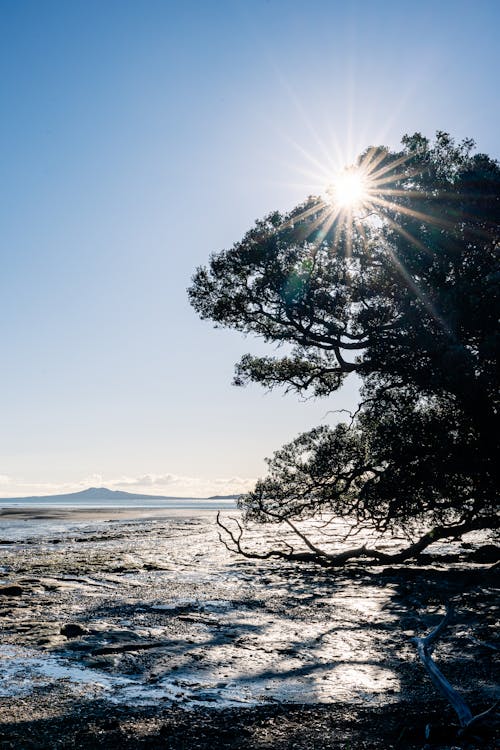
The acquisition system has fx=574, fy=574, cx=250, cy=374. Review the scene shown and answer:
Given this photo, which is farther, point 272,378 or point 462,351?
point 272,378

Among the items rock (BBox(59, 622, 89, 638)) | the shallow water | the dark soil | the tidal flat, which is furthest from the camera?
rock (BBox(59, 622, 89, 638))

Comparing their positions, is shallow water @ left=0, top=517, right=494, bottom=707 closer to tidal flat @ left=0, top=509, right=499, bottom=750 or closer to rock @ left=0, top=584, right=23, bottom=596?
tidal flat @ left=0, top=509, right=499, bottom=750

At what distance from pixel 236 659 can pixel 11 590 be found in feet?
26.8

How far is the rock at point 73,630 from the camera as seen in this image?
31.4ft

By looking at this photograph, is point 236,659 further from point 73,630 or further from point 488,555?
point 488,555

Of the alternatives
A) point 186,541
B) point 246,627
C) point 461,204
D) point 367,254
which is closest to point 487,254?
point 461,204

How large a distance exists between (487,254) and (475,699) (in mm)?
11026

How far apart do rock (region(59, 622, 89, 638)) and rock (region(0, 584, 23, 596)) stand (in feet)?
14.9

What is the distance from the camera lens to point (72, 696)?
21.0 ft

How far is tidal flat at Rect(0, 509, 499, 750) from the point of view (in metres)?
5.41

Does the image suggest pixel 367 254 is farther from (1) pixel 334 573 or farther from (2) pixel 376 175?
(1) pixel 334 573

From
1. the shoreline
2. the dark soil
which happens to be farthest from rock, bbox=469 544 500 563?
the shoreline

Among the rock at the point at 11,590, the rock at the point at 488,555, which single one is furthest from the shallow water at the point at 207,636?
the rock at the point at 488,555

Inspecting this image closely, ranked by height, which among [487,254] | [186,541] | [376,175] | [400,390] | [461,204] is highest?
[376,175]
